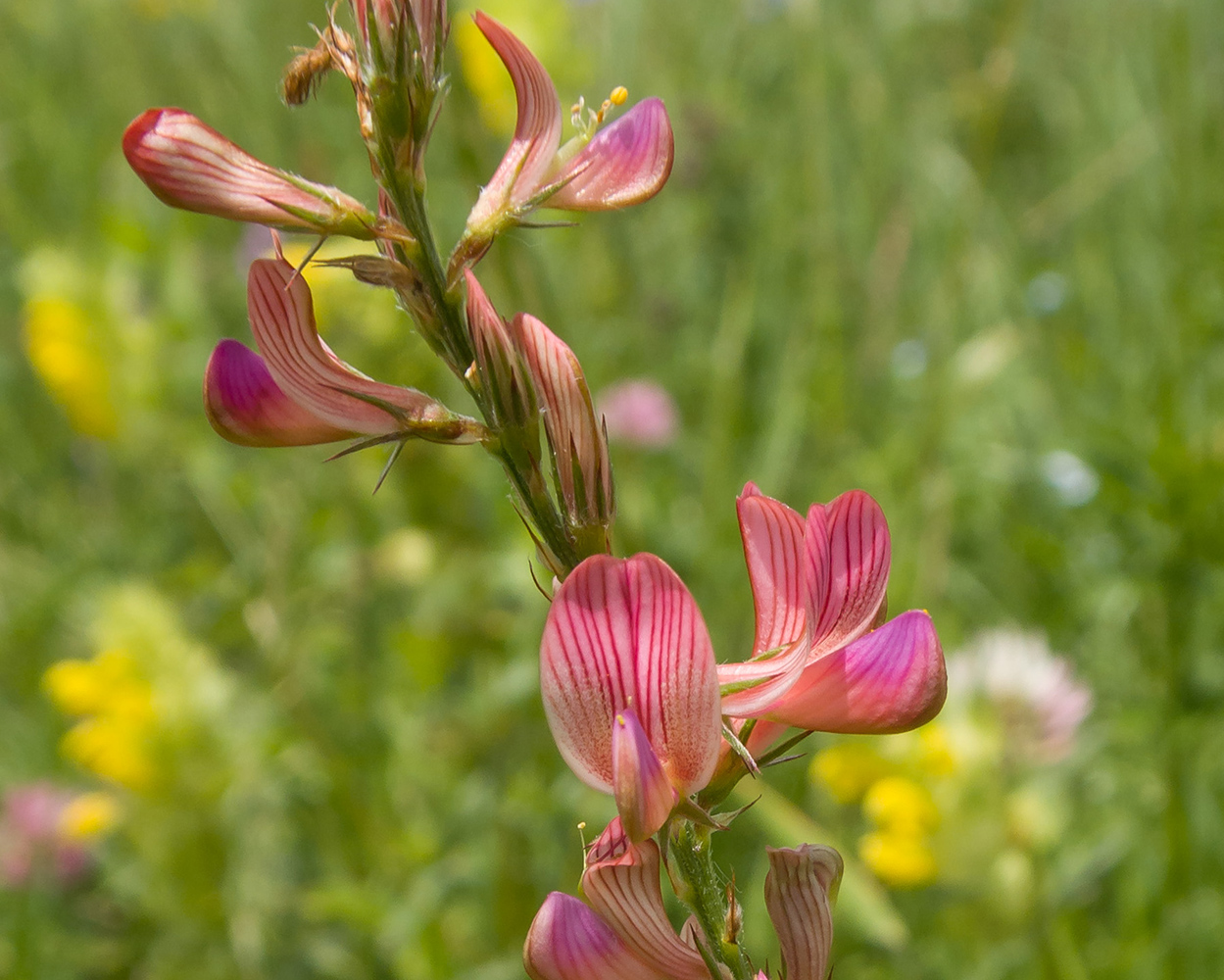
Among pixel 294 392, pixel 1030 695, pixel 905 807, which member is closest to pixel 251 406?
pixel 294 392

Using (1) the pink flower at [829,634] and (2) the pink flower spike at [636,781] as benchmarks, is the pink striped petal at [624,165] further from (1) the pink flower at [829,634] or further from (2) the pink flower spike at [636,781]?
(2) the pink flower spike at [636,781]

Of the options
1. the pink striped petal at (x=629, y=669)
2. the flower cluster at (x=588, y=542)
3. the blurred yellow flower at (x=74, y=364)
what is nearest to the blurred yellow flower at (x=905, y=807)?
the flower cluster at (x=588, y=542)

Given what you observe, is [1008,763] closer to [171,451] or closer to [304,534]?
[304,534]

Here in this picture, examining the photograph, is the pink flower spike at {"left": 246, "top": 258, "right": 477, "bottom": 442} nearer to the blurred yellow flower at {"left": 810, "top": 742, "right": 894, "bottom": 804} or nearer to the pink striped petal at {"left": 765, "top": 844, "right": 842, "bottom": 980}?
the pink striped petal at {"left": 765, "top": 844, "right": 842, "bottom": 980}

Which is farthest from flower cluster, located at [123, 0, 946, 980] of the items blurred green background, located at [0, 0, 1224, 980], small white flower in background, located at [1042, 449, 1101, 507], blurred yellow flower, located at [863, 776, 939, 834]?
small white flower in background, located at [1042, 449, 1101, 507]

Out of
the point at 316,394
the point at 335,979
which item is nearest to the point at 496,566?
the point at 335,979

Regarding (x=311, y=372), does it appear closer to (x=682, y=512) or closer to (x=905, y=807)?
(x=905, y=807)

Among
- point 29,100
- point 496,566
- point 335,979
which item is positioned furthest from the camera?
point 29,100
